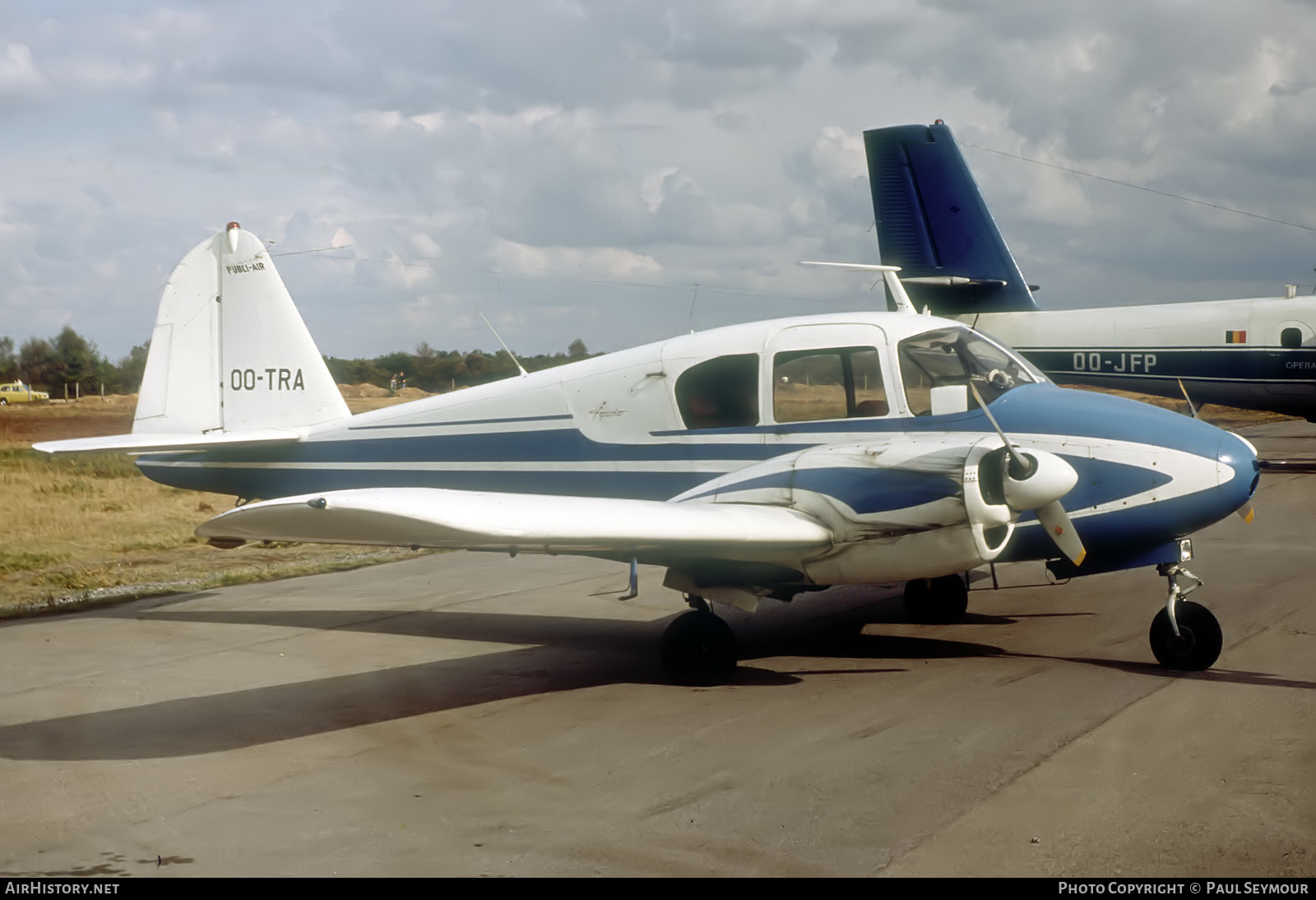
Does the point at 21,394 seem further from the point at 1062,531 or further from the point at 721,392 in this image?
the point at 1062,531

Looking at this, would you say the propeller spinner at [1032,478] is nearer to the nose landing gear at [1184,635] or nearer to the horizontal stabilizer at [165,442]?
the nose landing gear at [1184,635]

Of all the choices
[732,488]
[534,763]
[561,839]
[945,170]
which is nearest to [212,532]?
[534,763]

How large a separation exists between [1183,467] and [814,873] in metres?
4.56

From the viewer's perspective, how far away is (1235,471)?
752 cm

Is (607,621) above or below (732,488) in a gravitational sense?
below

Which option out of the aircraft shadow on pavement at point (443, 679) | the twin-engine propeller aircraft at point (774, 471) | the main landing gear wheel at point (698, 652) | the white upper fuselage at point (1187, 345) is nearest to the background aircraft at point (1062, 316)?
the white upper fuselage at point (1187, 345)

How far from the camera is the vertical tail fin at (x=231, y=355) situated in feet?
36.3

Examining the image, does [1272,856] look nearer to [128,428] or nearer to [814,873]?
[814,873]

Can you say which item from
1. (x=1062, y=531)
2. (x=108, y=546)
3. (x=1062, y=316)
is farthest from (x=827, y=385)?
(x=1062, y=316)

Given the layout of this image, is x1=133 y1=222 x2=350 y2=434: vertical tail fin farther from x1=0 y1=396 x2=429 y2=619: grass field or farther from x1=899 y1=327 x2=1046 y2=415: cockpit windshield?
x1=899 y1=327 x2=1046 y2=415: cockpit windshield

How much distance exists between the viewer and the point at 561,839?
509 centimetres

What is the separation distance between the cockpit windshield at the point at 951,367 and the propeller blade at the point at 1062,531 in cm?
102

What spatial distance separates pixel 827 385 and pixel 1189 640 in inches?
124

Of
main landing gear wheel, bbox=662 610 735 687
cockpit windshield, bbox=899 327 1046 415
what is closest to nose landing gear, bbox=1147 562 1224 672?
cockpit windshield, bbox=899 327 1046 415
